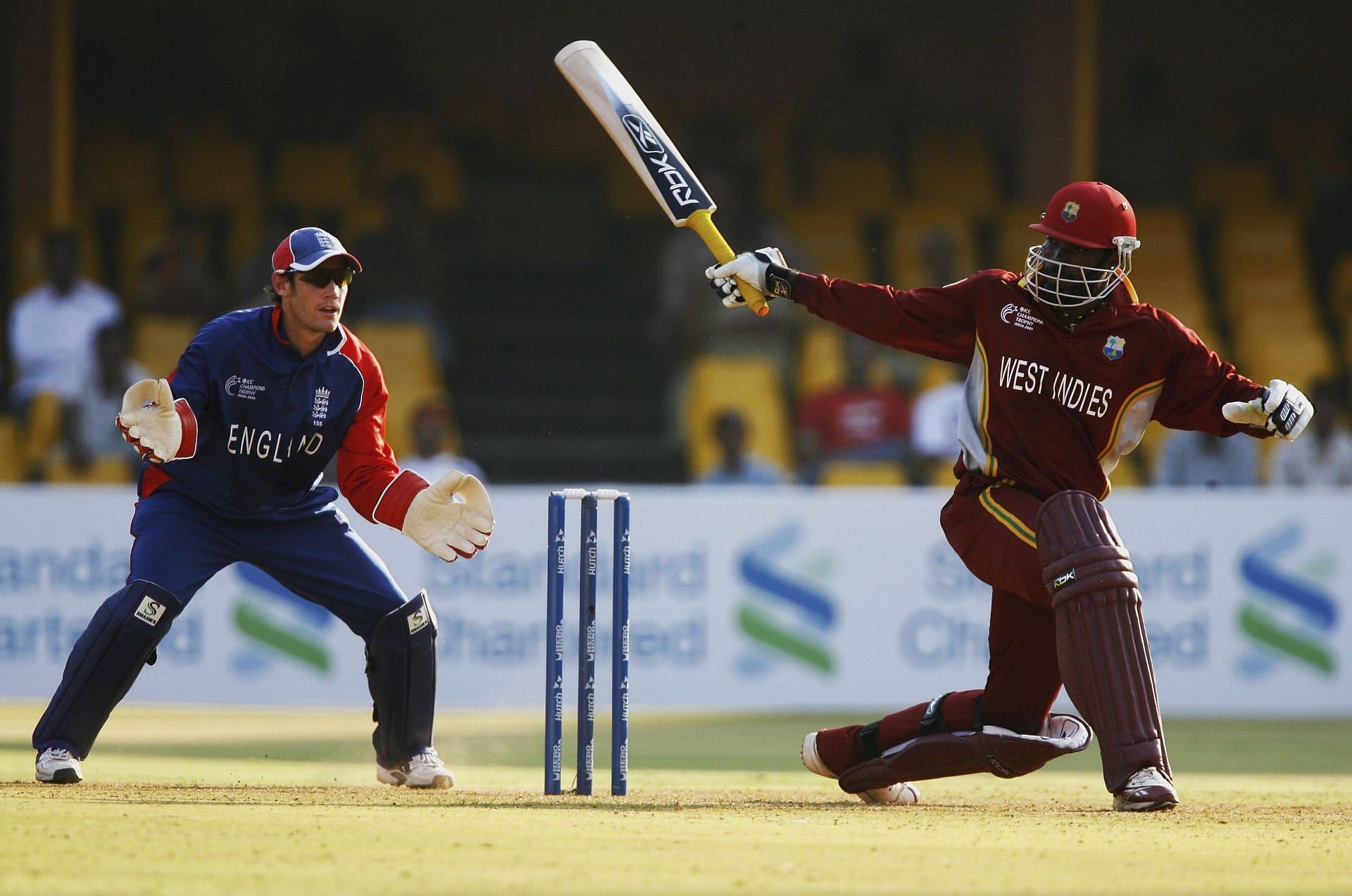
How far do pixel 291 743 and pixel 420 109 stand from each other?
7.62 metres

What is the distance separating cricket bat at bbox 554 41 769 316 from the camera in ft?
18.5

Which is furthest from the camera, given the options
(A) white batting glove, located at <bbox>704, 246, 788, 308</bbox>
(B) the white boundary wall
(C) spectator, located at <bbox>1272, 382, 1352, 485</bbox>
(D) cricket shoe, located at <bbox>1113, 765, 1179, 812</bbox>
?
(C) spectator, located at <bbox>1272, 382, 1352, 485</bbox>

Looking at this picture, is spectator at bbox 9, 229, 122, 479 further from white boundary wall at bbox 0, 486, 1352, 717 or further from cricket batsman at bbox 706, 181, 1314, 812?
cricket batsman at bbox 706, 181, 1314, 812

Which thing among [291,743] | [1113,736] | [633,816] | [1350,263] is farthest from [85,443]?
[1350,263]

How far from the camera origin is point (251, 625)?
8.59m

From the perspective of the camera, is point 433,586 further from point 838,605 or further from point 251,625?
point 838,605

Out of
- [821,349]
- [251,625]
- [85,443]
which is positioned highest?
[821,349]

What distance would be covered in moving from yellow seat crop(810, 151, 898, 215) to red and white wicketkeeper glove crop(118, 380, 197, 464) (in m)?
8.72

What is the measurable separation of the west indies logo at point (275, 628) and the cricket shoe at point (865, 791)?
3879 mm

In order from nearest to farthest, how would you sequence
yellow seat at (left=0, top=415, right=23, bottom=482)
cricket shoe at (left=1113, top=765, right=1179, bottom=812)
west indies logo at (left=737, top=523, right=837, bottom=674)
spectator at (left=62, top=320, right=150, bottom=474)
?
cricket shoe at (left=1113, top=765, right=1179, bottom=812) → west indies logo at (left=737, top=523, right=837, bottom=674) → spectator at (left=62, top=320, right=150, bottom=474) → yellow seat at (left=0, top=415, right=23, bottom=482)

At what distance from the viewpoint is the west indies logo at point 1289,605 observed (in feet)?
29.0

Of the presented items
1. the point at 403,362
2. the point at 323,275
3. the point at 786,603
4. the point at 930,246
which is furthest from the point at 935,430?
the point at 323,275

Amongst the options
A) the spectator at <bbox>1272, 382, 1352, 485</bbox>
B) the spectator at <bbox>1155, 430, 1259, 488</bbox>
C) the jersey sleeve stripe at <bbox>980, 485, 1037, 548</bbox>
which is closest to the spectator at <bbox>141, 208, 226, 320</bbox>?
the spectator at <bbox>1155, 430, 1259, 488</bbox>

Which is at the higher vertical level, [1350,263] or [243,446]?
[1350,263]
